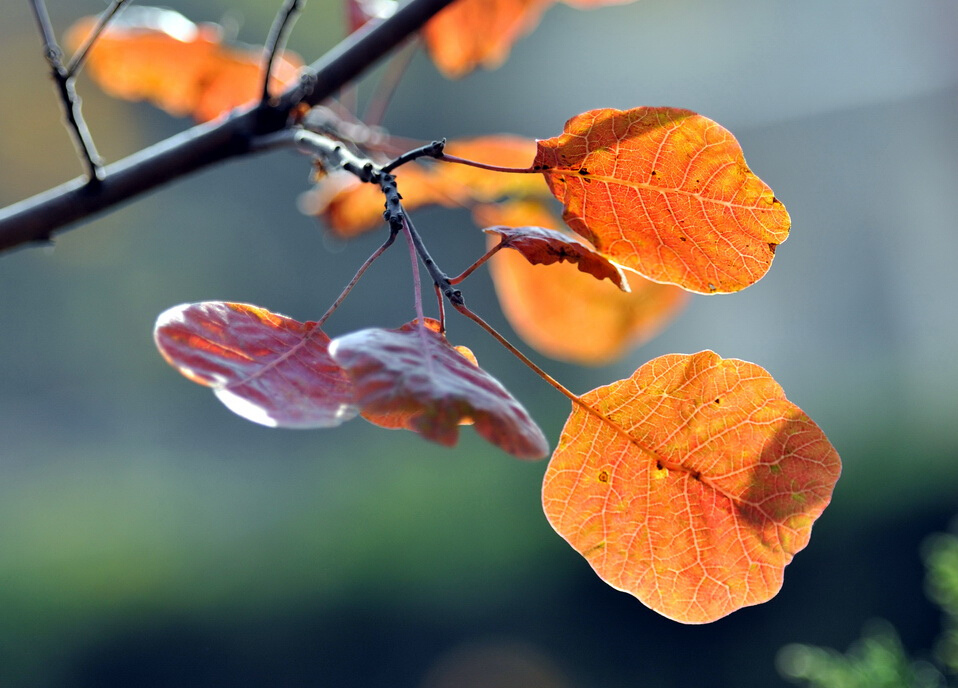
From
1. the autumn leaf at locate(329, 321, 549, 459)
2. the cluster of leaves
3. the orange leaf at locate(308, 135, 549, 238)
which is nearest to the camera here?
the autumn leaf at locate(329, 321, 549, 459)

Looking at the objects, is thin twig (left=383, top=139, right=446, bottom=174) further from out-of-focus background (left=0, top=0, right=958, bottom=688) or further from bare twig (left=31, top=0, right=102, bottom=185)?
out-of-focus background (left=0, top=0, right=958, bottom=688)

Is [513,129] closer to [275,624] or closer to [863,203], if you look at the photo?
[863,203]

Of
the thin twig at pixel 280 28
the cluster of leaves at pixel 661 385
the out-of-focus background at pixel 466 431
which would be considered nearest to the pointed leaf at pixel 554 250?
the cluster of leaves at pixel 661 385

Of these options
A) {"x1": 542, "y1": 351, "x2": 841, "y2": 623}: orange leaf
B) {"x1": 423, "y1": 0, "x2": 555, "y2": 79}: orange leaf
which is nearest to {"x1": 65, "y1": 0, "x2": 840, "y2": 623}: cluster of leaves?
{"x1": 542, "y1": 351, "x2": 841, "y2": 623}: orange leaf

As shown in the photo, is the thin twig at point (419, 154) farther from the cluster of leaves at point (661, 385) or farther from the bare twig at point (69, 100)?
the bare twig at point (69, 100)

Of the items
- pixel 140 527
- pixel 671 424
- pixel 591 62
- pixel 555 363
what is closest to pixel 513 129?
pixel 591 62

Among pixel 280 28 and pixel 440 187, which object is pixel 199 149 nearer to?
pixel 280 28
